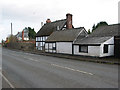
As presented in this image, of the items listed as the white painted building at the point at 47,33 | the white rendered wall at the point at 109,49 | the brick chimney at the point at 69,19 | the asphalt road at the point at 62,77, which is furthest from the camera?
the white painted building at the point at 47,33

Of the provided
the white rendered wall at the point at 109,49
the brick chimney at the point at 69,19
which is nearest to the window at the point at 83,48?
the white rendered wall at the point at 109,49

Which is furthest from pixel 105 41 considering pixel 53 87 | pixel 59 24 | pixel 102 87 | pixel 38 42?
pixel 38 42

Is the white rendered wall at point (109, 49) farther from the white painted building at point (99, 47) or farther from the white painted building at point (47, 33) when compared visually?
the white painted building at point (47, 33)

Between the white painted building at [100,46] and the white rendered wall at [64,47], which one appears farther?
the white rendered wall at [64,47]

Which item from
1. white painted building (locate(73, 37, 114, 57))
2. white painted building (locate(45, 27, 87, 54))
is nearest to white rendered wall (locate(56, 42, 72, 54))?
white painted building (locate(45, 27, 87, 54))

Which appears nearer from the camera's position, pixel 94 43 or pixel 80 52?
pixel 94 43

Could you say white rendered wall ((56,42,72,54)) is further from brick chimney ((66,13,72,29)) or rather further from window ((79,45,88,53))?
brick chimney ((66,13,72,29))

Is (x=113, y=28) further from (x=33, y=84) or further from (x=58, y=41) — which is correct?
(x=33, y=84)

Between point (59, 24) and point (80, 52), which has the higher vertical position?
point (59, 24)

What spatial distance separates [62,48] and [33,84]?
65.2 feet

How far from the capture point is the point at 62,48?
2658 cm

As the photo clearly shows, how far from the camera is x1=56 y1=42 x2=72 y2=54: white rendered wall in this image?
974 inches

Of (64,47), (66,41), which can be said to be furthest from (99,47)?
(64,47)

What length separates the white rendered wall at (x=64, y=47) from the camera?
24734mm
